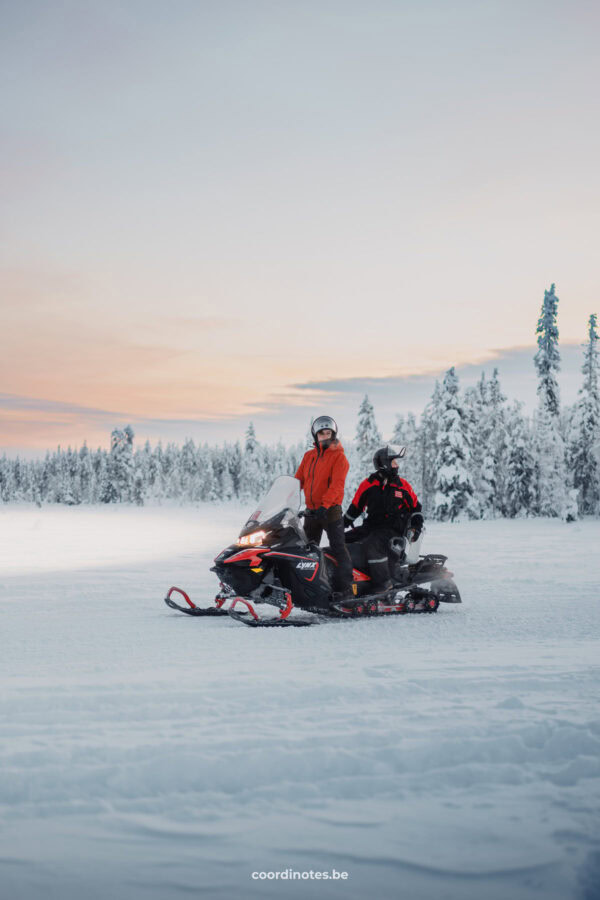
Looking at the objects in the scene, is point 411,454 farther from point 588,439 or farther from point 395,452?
point 395,452

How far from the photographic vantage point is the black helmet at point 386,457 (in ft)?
26.9

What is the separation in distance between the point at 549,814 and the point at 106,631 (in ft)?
15.6

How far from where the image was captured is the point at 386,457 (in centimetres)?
819

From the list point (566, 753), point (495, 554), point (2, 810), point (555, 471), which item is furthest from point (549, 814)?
point (555, 471)

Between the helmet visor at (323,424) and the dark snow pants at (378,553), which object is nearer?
the helmet visor at (323,424)

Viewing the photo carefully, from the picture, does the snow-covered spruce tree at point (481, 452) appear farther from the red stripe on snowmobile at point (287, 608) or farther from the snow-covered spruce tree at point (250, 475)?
the snow-covered spruce tree at point (250, 475)

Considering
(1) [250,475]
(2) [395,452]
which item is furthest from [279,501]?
(1) [250,475]

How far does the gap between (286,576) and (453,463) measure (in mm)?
34199

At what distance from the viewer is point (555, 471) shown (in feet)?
135

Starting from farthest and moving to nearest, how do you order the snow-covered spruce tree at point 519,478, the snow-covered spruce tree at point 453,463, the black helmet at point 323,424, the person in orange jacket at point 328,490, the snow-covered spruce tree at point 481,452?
the snow-covered spruce tree at point 519,478, the snow-covered spruce tree at point 481,452, the snow-covered spruce tree at point 453,463, the black helmet at point 323,424, the person in orange jacket at point 328,490

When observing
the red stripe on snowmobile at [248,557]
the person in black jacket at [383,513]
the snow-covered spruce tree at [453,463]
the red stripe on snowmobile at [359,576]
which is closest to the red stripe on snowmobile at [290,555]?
the red stripe on snowmobile at [248,557]

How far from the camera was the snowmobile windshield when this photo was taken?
755 centimetres

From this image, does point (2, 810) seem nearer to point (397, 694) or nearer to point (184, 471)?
point (397, 694)

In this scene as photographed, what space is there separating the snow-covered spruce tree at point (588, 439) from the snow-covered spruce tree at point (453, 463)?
6111 mm
